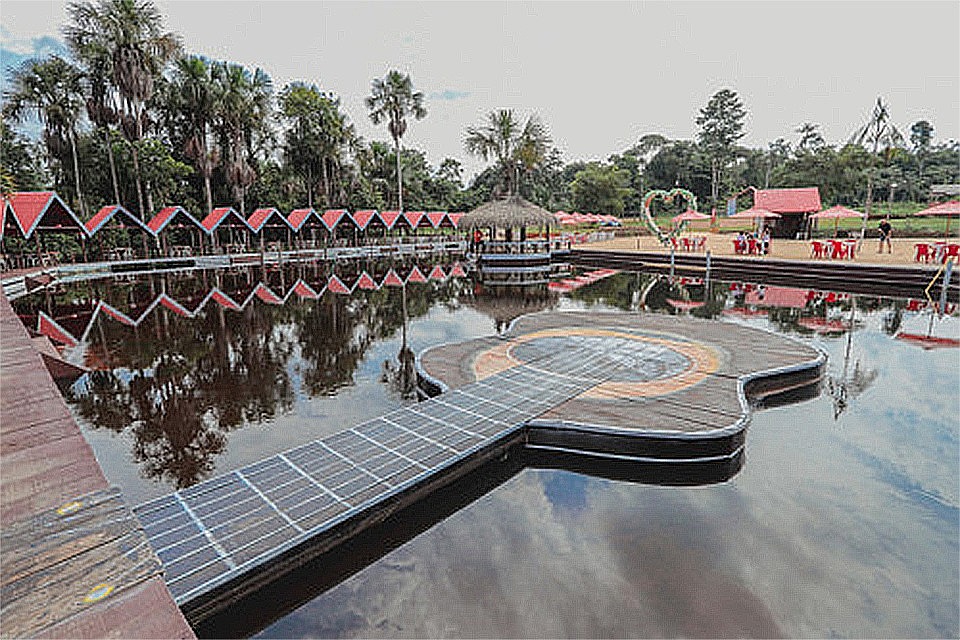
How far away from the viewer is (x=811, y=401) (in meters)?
5.98

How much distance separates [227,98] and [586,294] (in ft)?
75.0

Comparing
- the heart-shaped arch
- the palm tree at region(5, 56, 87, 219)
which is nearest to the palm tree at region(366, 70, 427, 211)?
the palm tree at region(5, 56, 87, 219)

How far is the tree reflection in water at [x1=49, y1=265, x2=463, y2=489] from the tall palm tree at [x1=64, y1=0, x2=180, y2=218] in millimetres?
13328

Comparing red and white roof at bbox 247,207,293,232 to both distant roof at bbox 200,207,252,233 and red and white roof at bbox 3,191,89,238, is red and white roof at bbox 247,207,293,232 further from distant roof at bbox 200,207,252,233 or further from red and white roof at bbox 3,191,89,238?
red and white roof at bbox 3,191,89,238

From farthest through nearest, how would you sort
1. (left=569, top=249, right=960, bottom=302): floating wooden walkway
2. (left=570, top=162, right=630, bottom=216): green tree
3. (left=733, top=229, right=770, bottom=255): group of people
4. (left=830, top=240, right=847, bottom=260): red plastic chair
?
(left=570, top=162, right=630, bottom=216): green tree → (left=733, top=229, right=770, bottom=255): group of people → (left=830, top=240, right=847, bottom=260): red plastic chair → (left=569, top=249, right=960, bottom=302): floating wooden walkway

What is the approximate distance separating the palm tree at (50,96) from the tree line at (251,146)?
0.17ft

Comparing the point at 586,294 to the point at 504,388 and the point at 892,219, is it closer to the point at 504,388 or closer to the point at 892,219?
the point at 504,388

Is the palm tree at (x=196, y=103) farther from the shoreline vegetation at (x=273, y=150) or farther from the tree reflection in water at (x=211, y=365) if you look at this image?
the tree reflection in water at (x=211, y=365)

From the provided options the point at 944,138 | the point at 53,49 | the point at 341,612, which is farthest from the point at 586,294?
the point at 944,138

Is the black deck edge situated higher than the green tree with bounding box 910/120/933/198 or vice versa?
the green tree with bounding box 910/120/933/198

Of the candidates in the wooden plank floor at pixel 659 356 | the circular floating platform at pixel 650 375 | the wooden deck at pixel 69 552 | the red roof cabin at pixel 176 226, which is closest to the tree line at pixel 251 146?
the red roof cabin at pixel 176 226

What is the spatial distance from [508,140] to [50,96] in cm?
2472

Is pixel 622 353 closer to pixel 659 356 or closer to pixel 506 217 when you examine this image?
pixel 659 356

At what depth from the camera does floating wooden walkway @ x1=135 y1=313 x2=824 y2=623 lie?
9.57 feet
